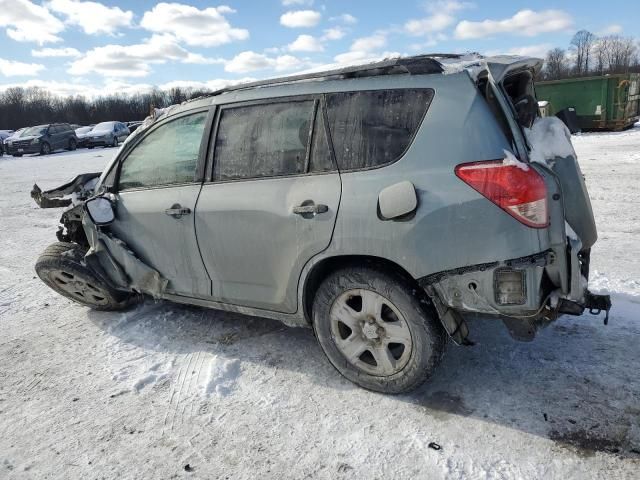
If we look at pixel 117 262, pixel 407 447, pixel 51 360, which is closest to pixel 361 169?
pixel 407 447

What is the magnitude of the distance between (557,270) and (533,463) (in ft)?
3.08

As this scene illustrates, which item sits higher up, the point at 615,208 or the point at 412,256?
the point at 412,256

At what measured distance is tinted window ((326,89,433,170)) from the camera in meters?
2.69

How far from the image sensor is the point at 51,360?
3723 millimetres

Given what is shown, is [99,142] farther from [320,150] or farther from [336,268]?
[336,268]

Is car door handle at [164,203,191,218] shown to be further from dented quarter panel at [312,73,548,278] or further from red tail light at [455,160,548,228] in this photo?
red tail light at [455,160,548,228]

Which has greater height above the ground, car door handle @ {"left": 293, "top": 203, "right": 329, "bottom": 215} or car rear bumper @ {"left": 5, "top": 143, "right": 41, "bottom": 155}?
car rear bumper @ {"left": 5, "top": 143, "right": 41, "bottom": 155}

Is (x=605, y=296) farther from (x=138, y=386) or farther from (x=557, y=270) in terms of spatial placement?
(x=138, y=386)

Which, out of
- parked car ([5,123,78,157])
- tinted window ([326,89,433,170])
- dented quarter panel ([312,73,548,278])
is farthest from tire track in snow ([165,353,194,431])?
parked car ([5,123,78,157])

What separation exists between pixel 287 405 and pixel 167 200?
1673 millimetres

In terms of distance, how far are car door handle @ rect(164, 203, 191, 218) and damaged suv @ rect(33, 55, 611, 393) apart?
17 millimetres

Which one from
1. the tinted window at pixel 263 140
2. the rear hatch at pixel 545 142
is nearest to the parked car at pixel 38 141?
the tinted window at pixel 263 140

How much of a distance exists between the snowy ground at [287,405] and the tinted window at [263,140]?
4.35ft

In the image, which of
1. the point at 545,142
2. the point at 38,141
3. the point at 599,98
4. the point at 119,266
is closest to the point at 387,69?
the point at 545,142
